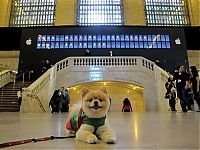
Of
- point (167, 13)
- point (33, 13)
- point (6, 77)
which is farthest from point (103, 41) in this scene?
point (33, 13)

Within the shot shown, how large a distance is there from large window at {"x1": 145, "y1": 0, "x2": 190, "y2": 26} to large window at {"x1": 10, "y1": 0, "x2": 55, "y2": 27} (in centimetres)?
1208

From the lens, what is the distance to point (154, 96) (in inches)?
650

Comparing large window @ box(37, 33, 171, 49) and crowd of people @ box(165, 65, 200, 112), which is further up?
large window @ box(37, 33, 171, 49)

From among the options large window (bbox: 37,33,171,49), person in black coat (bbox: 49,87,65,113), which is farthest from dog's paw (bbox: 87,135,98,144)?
large window (bbox: 37,33,171,49)

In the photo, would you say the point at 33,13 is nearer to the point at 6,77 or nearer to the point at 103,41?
the point at 103,41

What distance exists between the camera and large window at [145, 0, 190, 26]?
96.5 feet

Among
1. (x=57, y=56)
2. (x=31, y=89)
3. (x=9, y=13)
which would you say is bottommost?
(x=31, y=89)

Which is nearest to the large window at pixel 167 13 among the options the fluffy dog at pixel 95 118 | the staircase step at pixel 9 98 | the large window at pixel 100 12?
the large window at pixel 100 12

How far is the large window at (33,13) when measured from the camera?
29.3 metres

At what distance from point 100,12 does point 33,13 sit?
27.2 ft

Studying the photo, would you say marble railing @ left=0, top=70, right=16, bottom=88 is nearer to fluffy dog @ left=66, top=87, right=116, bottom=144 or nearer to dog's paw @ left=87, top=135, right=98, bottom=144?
fluffy dog @ left=66, top=87, right=116, bottom=144

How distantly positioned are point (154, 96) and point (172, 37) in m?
7.92

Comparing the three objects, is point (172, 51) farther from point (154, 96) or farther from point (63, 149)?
point (63, 149)

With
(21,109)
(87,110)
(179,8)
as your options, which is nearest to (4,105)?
(21,109)
